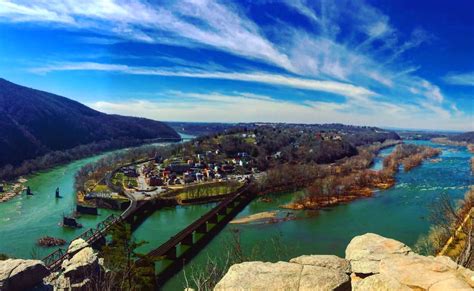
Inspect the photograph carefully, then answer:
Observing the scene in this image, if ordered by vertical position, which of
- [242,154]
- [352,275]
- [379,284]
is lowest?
[242,154]

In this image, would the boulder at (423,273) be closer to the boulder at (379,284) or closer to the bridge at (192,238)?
the boulder at (379,284)

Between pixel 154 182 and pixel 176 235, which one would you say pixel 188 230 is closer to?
pixel 176 235

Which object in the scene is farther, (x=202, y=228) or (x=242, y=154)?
(x=242, y=154)

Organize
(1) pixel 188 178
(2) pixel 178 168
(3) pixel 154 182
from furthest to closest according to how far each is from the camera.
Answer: (2) pixel 178 168
(1) pixel 188 178
(3) pixel 154 182

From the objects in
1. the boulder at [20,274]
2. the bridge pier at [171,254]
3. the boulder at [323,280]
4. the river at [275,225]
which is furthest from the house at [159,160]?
the boulder at [323,280]

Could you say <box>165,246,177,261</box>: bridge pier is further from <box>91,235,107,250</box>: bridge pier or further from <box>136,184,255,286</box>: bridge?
<box>91,235,107,250</box>: bridge pier

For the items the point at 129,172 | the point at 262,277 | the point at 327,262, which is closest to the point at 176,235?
the point at 327,262

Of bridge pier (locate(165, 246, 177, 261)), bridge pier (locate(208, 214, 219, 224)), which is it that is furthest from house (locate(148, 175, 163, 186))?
bridge pier (locate(165, 246, 177, 261))
